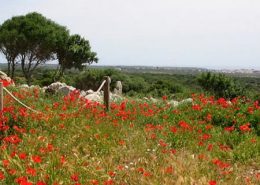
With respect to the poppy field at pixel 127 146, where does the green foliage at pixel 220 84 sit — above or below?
below

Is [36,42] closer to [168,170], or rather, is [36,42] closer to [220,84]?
[220,84]

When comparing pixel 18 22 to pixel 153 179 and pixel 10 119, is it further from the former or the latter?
pixel 153 179

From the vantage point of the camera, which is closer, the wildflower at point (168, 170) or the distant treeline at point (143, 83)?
the wildflower at point (168, 170)

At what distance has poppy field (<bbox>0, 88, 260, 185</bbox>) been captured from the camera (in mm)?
6867

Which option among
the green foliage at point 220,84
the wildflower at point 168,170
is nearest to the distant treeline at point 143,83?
the green foliage at point 220,84

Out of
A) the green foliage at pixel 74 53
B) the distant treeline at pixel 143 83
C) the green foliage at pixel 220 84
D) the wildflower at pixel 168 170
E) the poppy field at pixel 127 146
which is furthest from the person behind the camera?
the green foliage at pixel 220 84

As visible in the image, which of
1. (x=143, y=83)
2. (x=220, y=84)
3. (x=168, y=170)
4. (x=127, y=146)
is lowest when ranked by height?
(x=220, y=84)

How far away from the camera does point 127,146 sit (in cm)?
912

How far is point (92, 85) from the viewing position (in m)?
38.8

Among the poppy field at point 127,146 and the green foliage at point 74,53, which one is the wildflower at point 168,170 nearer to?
the poppy field at point 127,146

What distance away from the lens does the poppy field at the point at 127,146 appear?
687 centimetres

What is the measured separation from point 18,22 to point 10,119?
3464 cm

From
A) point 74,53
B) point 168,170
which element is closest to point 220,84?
point 74,53

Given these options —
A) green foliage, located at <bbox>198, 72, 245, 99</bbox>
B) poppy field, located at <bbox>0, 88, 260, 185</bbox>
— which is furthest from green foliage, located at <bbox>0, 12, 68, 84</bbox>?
poppy field, located at <bbox>0, 88, 260, 185</bbox>
